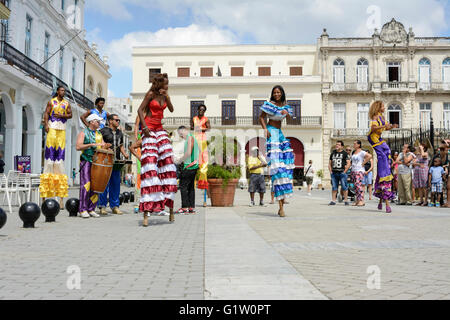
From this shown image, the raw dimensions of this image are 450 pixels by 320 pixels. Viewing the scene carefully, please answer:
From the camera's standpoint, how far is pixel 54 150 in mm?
8617

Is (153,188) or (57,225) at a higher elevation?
(153,188)

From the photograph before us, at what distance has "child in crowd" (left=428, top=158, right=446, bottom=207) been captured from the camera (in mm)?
11633

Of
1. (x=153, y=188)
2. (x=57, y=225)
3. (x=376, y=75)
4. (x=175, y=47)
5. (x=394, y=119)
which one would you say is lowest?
(x=57, y=225)

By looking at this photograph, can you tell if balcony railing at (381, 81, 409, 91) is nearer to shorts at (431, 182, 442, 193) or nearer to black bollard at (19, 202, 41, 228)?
shorts at (431, 182, 442, 193)

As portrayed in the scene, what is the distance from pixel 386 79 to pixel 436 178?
30.8m

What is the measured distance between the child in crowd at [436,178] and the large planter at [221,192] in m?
5.70

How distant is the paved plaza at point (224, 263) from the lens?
2.43 meters

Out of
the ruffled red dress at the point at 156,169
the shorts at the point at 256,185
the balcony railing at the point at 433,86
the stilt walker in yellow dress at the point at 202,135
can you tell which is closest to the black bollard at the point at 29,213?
the ruffled red dress at the point at 156,169

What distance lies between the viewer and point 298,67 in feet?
139

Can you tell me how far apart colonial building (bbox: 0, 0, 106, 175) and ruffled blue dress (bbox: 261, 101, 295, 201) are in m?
9.32
